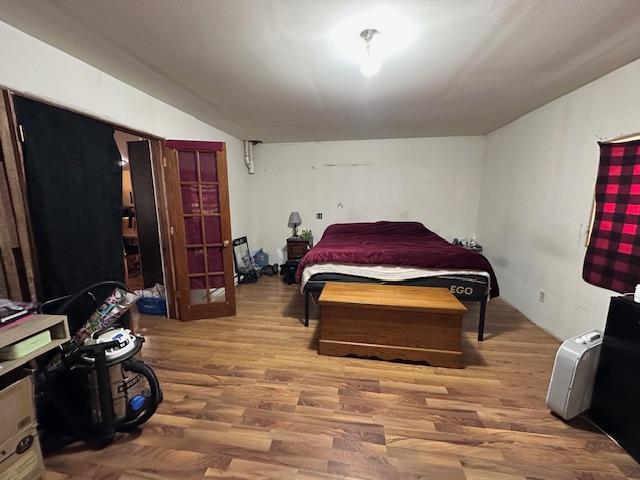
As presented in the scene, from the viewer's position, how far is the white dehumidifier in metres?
1.51

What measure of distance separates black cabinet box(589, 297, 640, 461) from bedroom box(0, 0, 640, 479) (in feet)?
0.34

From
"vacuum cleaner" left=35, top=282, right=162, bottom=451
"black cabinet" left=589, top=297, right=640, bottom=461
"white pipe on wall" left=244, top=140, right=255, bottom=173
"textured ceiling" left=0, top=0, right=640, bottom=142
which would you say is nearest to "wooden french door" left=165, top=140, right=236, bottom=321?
"textured ceiling" left=0, top=0, right=640, bottom=142

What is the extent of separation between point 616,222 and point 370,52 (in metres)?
2.29

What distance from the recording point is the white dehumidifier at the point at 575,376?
4.96ft

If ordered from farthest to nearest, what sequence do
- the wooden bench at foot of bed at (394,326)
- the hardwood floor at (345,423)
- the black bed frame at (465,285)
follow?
the black bed frame at (465,285) → the wooden bench at foot of bed at (394,326) → the hardwood floor at (345,423)

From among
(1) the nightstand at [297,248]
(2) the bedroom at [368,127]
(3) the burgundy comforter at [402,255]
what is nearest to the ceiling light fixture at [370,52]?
(2) the bedroom at [368,127]

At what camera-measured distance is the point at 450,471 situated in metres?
1.30

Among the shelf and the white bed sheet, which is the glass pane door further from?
the shelf

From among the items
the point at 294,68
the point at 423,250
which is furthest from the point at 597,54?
the point at 294,68

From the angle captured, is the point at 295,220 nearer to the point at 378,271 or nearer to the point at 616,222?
the point at 378,271

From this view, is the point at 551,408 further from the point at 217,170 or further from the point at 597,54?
the point at 217,170

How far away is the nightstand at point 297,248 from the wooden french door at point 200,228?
154cm

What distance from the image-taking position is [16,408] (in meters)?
1.13

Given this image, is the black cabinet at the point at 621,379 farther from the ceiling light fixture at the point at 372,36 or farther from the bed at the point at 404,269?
the ceiling light fixture at the point at 372,36
